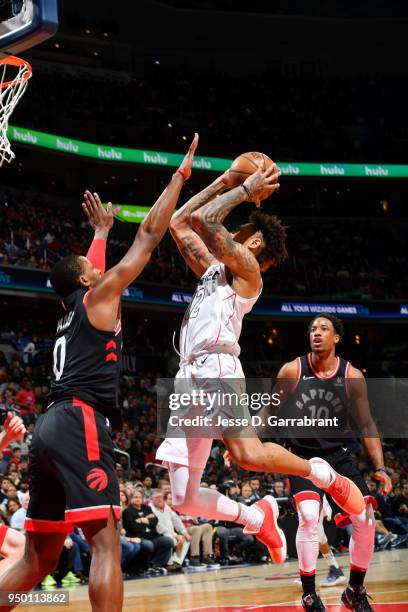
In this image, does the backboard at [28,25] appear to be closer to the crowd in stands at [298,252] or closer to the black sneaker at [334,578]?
the black sneaker at [334,578]

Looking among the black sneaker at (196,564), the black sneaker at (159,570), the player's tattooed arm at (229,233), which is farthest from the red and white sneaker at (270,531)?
the black sneaker at (196,564)

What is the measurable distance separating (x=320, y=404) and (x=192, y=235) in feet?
6.43

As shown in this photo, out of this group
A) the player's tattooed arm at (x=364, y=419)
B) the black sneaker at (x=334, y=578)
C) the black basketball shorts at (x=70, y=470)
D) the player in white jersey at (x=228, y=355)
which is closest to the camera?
the black basketball shorts at (x=70, y=470)

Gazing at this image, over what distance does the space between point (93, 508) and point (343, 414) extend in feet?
11.1

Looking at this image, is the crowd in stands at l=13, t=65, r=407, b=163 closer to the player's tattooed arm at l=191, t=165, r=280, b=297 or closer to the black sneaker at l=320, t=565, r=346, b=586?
the black sneaker at l=320, t=565, r=346, b=586

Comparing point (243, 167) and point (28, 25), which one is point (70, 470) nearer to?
point (243, 167)

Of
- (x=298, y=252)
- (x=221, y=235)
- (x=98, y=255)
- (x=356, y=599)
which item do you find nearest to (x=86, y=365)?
(x=98, y=255)

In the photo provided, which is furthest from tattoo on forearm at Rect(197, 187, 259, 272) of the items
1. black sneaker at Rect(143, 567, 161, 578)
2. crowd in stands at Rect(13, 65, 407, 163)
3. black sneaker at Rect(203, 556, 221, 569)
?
crowd in stands at Rect(13, 65, 407, 163)

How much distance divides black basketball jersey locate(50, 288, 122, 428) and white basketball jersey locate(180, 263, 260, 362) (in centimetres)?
93

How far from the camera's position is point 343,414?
23.4ft

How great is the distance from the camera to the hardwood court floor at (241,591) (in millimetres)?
7219

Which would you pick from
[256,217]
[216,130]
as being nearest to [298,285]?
[216,130]

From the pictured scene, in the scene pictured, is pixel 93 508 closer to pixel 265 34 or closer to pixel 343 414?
pixel 343 414

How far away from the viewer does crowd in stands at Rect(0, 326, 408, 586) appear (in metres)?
11.2
